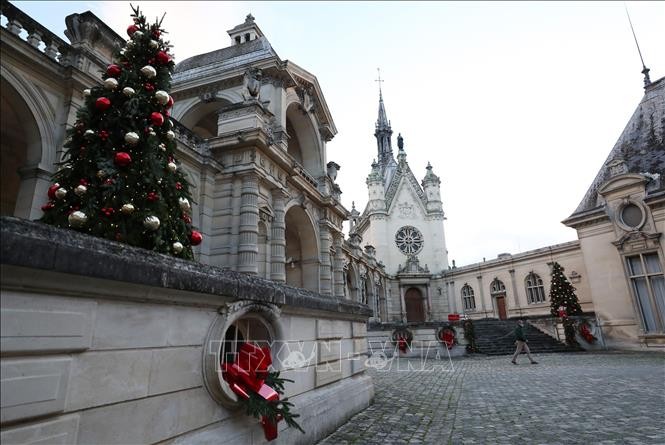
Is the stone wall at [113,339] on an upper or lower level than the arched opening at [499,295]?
lower

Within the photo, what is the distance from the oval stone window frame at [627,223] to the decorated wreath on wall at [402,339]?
40.7ft

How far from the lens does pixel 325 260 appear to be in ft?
56.7

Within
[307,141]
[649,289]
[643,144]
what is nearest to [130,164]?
[307,141]

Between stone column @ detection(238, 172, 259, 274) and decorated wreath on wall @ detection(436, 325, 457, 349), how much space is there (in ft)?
34.7

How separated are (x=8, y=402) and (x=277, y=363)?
2582 millimetres

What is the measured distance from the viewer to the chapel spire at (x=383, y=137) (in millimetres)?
61419

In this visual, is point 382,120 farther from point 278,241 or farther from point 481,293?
point 278,241

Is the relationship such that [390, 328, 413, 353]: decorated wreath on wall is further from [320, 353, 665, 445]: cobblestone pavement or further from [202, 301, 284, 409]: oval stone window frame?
[202, 301, 284, 409]: oval stone window frame

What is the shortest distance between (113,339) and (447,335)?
58.0ft

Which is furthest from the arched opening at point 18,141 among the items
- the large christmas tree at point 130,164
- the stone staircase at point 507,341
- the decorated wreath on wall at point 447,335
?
the stone staircase at point 507,341

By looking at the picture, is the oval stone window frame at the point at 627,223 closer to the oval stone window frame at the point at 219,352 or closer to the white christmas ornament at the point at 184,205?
the white christmas ornament at the point at 184,205

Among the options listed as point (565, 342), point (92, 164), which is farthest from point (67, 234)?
point (565, 342)

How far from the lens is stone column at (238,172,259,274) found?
38.3 ft

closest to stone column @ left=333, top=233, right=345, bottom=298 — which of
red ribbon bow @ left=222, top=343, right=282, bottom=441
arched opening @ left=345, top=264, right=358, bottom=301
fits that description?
arched opening @ left=345, top=264, right=358, bottom=301
